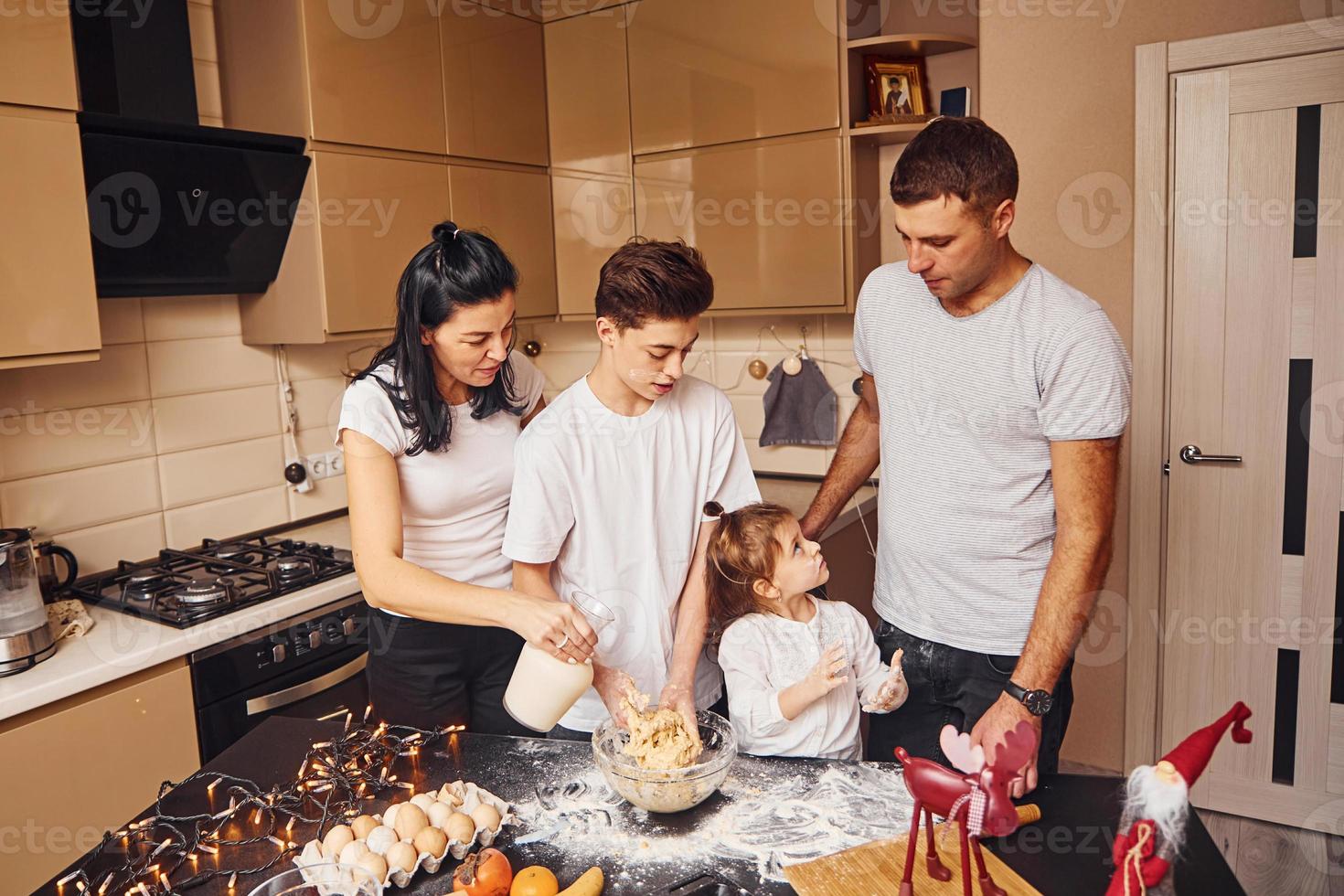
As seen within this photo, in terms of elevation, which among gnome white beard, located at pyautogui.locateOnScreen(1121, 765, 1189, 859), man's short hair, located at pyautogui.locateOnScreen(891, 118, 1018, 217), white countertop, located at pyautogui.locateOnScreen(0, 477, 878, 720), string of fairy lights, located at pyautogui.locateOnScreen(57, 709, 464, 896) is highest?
man's short hair, located at pyautogui.locateOnScreen(891, 118, 1018, 217)

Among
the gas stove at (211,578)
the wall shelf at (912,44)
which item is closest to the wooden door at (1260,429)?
the wall shelf at (912,44)

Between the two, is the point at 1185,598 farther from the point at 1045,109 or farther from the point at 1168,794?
the point at 1168,794

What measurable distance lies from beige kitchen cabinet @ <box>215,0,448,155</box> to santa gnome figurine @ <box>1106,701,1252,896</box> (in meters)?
2.38

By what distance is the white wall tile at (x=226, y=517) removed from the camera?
2705 mm

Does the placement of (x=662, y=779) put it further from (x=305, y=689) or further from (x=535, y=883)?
(x=305, y=689)

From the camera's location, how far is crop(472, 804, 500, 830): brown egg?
1.19 meters

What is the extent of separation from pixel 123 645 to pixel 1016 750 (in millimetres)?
1863

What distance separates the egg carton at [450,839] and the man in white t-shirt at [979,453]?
0.71m

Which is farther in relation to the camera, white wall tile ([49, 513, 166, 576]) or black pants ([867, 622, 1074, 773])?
white wall tile ([49, 513, 166, 576])

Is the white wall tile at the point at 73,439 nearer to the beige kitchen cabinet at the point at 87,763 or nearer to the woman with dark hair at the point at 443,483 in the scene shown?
the beige kitchen cabinet at the point at 87,763

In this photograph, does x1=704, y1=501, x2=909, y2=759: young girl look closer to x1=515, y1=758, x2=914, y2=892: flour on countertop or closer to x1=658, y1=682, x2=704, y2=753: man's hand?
x1=658, y1=682, x2=704, y2=753: man's hand

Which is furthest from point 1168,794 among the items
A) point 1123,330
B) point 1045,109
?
point 1045,109

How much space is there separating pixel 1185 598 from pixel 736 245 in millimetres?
1595

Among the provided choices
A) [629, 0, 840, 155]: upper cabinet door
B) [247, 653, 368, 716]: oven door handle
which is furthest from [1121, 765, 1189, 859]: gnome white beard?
[629, 0, 840, 155]: upper cabinet door
